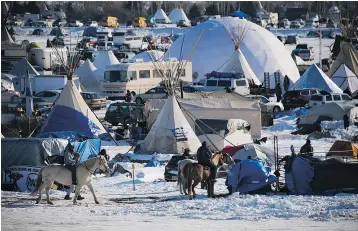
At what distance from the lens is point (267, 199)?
14938mm

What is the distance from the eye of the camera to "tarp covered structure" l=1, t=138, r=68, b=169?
17312mm

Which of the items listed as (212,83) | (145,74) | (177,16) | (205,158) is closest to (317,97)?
(212,83)

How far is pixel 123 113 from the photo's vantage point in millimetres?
27750

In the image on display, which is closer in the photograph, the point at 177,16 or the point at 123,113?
the point at 123,113

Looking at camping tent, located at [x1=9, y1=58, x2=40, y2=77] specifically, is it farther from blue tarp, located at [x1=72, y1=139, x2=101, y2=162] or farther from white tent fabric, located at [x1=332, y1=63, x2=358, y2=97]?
blue tarp, located at [x1=72, y1=139, x2=101, y2=162]

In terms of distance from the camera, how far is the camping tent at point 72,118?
23375 mm

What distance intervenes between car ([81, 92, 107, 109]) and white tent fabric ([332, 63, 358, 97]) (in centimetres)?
940

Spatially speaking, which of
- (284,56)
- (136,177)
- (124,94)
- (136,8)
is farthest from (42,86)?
(136,8)

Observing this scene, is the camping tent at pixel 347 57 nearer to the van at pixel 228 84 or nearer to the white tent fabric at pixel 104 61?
the van at pixel 228 84

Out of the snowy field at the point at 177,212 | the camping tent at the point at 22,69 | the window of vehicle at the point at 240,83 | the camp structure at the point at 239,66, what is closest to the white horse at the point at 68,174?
the snowy field at the point at 177,212

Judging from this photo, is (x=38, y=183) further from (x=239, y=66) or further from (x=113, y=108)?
(x=239, y=66)

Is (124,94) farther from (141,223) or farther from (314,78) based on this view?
(141,223)

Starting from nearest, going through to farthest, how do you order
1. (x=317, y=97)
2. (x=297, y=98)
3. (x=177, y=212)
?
(x=177, y=212) < (x=317, y=97) < (x=297, y=98)

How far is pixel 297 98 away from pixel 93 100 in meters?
7.02
